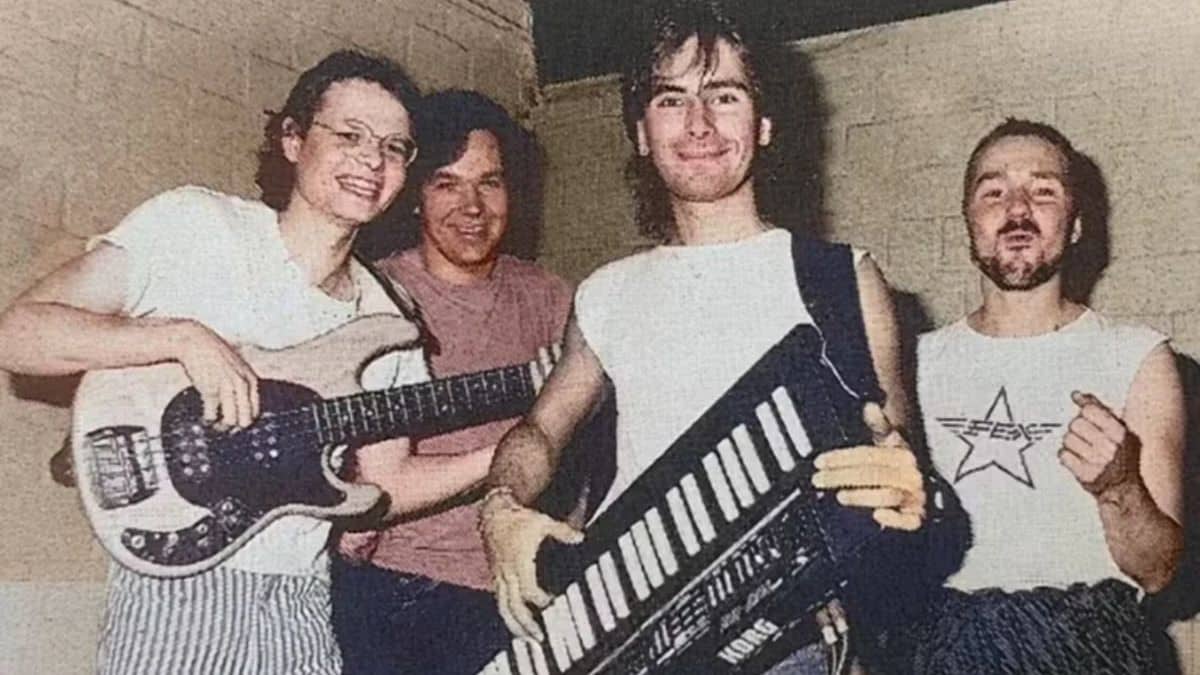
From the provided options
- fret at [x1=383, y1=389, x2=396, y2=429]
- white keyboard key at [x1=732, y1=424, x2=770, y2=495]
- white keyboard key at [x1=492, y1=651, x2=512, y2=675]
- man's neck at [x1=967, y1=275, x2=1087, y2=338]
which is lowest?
white keyboard key at [x1=492, y1=651, x2=512, y2=675]

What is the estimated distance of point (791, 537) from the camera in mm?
970

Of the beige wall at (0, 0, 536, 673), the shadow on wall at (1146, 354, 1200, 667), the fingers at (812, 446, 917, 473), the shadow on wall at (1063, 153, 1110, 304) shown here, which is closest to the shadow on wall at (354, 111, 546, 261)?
the beige wall at (0, 0, 536, 673)

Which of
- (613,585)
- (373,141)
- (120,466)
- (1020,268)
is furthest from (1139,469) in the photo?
(120,466)

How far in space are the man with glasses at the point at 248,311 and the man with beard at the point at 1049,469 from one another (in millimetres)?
411

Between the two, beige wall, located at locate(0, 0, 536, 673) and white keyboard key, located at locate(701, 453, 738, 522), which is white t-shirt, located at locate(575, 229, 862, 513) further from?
beige wall, located at locate(0, 0, 536, 673)

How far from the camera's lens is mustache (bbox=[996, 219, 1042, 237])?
1051mm

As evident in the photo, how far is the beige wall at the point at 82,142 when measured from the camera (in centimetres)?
94

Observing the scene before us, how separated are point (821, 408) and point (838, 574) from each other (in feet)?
0.39

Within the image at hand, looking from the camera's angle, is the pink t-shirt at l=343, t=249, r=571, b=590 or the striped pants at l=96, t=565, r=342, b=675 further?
the pink t-shirt at l=343, t=249, r=571, b=590

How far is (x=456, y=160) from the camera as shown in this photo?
111 cm

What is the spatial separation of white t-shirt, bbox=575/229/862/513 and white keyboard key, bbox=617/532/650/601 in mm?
32

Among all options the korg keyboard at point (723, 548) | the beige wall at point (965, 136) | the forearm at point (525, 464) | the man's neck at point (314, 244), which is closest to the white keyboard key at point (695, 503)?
the korg keyboard at point (723, 548)

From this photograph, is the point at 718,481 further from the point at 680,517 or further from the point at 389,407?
the point at 389,407

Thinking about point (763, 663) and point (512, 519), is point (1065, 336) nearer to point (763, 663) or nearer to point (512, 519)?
point (763, 663)
